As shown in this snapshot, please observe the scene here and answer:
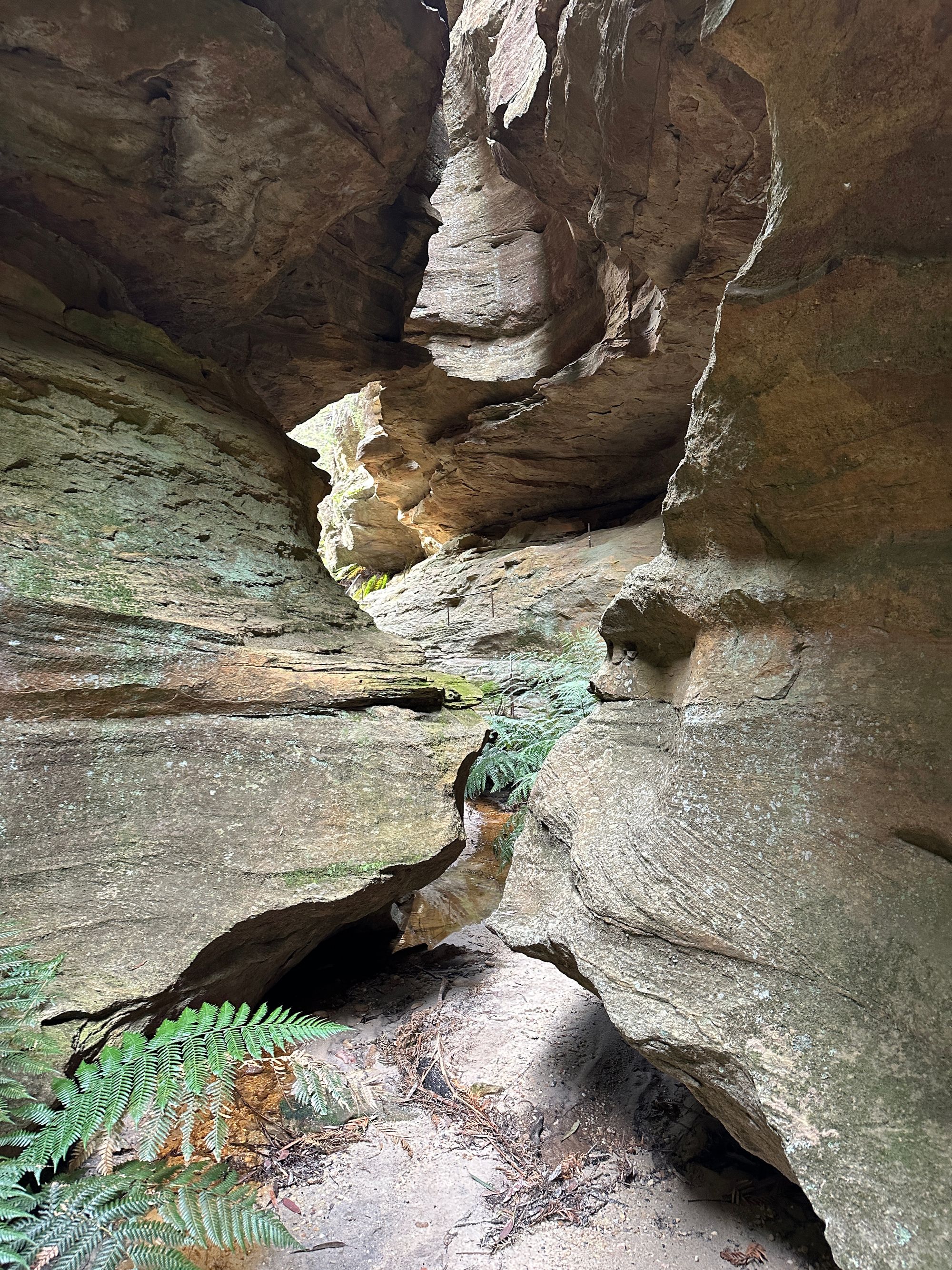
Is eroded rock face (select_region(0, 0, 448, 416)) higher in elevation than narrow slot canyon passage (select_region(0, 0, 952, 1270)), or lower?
higher

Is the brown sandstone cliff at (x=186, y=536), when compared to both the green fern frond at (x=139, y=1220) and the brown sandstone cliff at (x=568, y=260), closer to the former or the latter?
the green fern frond at (x=139, y=1220)

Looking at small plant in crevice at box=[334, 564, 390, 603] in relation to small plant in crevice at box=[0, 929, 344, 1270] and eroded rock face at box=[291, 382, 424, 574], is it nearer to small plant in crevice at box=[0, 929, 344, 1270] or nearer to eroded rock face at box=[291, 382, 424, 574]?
eroded rock face at box=[291, 382, 424, 574]

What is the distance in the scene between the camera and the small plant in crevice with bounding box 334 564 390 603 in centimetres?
1515

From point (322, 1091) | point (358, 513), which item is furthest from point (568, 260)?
point (322, 1091)

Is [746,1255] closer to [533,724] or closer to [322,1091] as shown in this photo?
[322,1091]

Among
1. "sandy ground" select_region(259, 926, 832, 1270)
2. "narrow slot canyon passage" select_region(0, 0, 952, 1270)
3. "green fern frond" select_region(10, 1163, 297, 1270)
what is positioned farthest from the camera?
"sandy ground" select_region(259, 926, 832, 1270)

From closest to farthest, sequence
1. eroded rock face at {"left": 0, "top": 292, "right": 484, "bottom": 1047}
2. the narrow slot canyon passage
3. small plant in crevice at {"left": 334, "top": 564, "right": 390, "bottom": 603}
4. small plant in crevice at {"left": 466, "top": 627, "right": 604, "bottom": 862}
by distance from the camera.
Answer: the narrow slot canyon passage
eroded rock face at {"left": 0, "top": 292, "right": 484, "bottom": 1047}
small plant in crevice at {"left": 466, "top": 627, "right": 604, "bottom": 862}
small plant in crevice at {"left": 334, "top": 564, "right": 390, "bottom": 603}

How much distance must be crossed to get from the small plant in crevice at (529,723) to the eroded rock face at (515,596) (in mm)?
1112

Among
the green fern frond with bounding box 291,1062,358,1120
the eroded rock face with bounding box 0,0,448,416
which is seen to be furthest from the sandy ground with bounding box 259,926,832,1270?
the eroded rock face with bounding box 0,0,448,416

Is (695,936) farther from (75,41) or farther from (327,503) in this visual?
(327,503)

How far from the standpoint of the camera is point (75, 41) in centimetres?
394

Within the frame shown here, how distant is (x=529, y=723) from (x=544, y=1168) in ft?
14.4

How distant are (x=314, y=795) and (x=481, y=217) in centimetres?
919

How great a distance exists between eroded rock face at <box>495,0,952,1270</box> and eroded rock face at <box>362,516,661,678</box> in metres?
6.21
